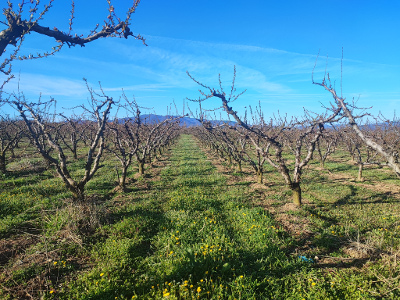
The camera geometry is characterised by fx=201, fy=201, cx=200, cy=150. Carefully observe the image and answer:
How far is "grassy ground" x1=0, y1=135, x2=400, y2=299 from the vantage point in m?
3.74

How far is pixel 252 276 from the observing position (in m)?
4.00

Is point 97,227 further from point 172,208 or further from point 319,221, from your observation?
point 319,221

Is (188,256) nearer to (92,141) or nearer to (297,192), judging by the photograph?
(297,192)

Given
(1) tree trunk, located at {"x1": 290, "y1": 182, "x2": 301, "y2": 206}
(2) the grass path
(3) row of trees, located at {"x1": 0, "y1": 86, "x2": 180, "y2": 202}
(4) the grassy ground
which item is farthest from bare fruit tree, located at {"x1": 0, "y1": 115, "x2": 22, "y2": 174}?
(1) tree trunk, located at {"x1": 290, "y1": 182, "x2": 301, "y2": 206}

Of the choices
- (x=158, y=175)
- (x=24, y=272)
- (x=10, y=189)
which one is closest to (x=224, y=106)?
(x=24, y=272)

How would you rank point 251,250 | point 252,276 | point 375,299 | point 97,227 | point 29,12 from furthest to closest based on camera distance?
point 97,227 → point 251,250 → point 252,276 → point 375,299 → point 29,12

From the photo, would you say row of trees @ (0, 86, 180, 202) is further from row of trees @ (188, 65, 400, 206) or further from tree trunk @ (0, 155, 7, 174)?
row of trees @ (188, 65, 400, 206)

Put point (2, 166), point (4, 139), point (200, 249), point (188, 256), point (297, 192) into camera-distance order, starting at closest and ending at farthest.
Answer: point (188, 256) < point (200, 249) < point (297, 192) < point (2, 166) < point (4, 139)

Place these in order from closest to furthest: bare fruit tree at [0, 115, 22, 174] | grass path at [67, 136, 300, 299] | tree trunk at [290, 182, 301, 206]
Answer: grass path at [67, 136, 300, 299], tree trunk at [290, 182, 301, 206], bare fruit tree at [0, 115, 22, 174]

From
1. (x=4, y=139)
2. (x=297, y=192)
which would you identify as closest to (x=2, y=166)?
(x=4, y=139)

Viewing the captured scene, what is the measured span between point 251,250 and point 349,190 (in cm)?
851

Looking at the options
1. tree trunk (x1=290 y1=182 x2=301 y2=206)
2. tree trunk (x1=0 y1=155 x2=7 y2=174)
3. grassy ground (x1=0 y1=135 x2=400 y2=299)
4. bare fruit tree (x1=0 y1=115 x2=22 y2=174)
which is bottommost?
grassy ground (x1=0 y1=135 x2=400 y2=299)

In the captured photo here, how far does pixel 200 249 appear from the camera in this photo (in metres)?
4.76

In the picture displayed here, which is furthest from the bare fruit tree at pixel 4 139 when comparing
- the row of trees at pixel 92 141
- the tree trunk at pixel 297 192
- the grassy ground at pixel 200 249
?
the tree trunk at pixel 297 192
